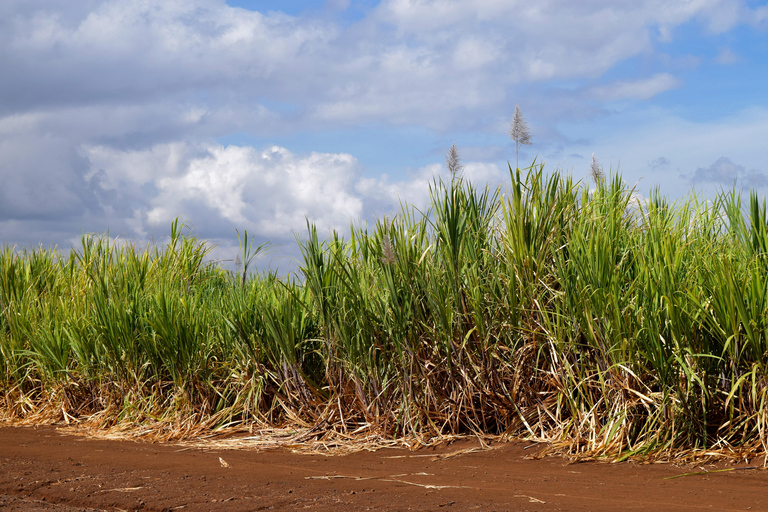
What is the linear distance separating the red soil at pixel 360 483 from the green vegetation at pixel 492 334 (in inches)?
14.4

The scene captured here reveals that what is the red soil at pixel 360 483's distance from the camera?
10.7 ft

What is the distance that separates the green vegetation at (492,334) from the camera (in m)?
4.09

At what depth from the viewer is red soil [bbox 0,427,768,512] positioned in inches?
128

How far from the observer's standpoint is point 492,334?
4789 millimetres

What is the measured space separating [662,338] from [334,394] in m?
2.62

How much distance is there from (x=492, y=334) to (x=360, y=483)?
1.57 meters

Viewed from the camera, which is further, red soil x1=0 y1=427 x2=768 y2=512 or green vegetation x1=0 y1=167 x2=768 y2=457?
green vegetation x1=0 y1=167 x2=768 y2=457

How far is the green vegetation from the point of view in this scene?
13.4 ft

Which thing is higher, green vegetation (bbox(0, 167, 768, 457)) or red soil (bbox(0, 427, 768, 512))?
green vegetation (bbox(0, 167, 768, 457))

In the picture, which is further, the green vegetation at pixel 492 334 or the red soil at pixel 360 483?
the green vegetation at pixel 492 334

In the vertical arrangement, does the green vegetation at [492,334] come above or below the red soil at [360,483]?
above

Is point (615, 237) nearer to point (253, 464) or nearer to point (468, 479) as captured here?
point (468, 479)

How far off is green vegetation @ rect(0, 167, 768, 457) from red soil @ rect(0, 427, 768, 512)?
14.4 inches

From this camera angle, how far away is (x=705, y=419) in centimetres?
Answer: 406
